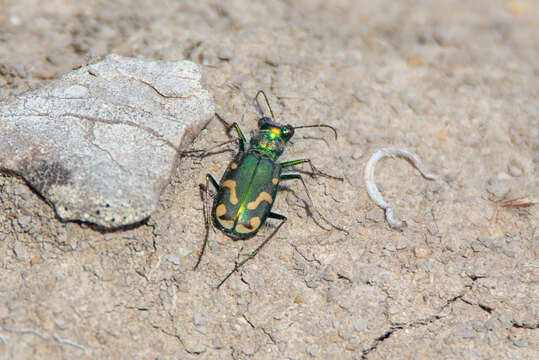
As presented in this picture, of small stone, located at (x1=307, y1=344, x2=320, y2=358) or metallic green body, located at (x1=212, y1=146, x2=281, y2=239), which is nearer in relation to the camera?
small stone, located at (x1=307, y1=344, x2=320, y2=358)

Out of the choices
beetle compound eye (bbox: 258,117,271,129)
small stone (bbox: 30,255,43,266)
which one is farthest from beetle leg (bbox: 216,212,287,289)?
small stone (bbox: 30,255,43,266)

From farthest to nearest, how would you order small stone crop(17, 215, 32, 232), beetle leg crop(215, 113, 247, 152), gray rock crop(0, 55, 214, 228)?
beetle leg crop(215, 113, 247, 152) → small stone crop(17, 215, 32, 232) → gray rock crop(0, 55, 214, 228)

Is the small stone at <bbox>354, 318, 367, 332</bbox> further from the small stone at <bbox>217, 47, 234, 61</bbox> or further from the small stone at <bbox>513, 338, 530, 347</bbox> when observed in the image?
the small stone at <bbox>217, 47, 234, 61</bbox>

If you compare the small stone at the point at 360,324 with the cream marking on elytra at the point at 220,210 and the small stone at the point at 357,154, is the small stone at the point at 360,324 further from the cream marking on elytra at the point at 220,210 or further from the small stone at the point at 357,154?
the small stone at the point at 357,154

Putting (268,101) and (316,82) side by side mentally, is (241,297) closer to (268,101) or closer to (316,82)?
(268,101)

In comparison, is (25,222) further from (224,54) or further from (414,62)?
(414,62)

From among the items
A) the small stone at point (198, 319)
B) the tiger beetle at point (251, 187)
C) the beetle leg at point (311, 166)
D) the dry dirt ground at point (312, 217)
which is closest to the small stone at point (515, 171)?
the dry dirt ground at point (312, 217)
